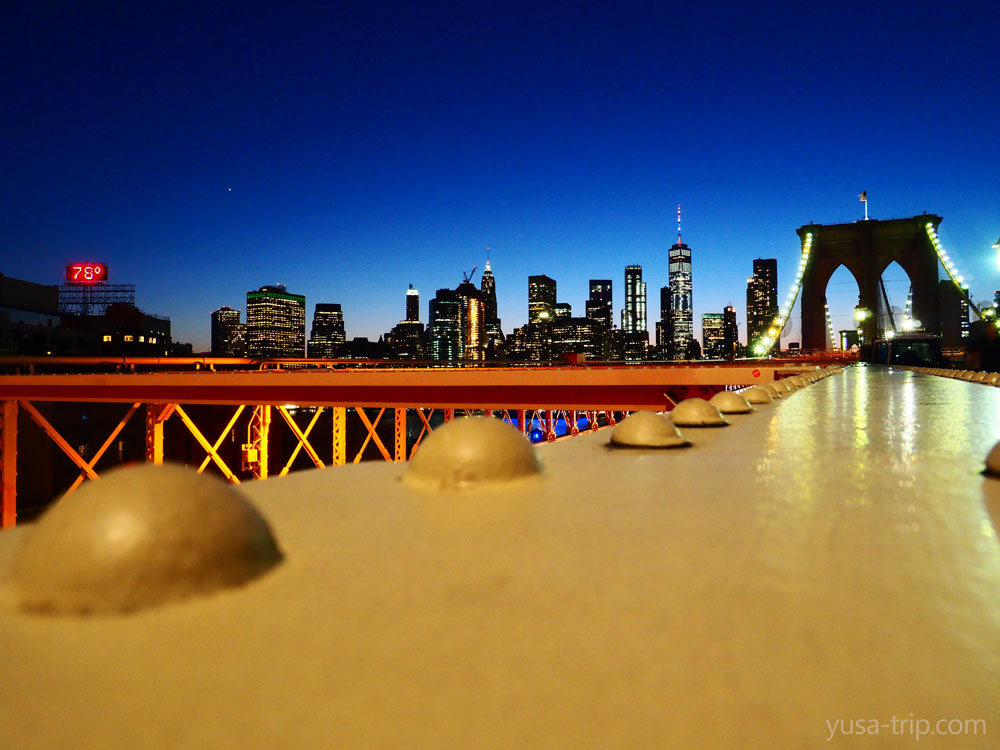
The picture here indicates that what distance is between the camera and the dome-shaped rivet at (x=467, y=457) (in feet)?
9.04

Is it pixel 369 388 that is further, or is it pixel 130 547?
pixel 369 388

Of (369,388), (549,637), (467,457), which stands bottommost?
(369,388)

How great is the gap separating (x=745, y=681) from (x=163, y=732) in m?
0.99

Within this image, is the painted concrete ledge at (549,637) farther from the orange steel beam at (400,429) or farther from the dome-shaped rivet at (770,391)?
the orange steel beam at (400,429)

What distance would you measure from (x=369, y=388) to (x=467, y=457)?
13.0 meters

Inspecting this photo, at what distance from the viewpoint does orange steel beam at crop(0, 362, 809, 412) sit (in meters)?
14.8

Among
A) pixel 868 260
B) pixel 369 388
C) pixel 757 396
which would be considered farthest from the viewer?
pixel 868 260

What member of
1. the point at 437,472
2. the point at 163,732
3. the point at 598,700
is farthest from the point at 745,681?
the point at 437,472

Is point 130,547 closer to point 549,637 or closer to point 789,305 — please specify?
point 549,637

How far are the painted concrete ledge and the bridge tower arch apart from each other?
76.1 m

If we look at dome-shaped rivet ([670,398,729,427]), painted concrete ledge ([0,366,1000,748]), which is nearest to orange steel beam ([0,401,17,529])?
dome-shaped rivet ([670,398,729,427])

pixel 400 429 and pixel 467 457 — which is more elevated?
pixel 467 457

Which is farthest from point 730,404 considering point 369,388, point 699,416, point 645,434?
point 369,388

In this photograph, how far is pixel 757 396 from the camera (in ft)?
26.4
